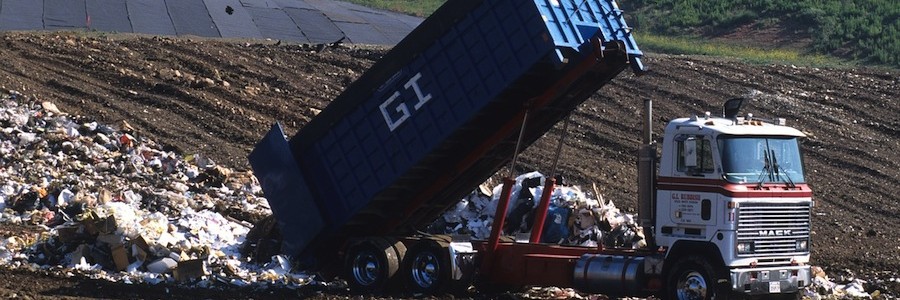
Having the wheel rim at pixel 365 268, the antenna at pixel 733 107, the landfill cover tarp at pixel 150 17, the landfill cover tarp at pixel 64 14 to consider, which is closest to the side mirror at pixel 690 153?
the antenna at pixel 733 107

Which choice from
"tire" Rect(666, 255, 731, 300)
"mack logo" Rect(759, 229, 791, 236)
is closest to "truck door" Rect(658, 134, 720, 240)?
"tire" Rect(666, 255, 731, 300)

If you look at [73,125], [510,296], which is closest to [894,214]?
[510,296]

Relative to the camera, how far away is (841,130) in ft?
108

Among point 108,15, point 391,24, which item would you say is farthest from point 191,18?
point 391,24

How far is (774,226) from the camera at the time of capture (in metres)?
15.5

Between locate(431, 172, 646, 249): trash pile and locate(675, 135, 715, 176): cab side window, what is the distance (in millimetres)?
4458

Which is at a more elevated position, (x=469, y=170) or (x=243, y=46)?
(x=243, y=46)

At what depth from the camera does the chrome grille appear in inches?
600

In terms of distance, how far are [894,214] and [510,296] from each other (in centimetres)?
1186

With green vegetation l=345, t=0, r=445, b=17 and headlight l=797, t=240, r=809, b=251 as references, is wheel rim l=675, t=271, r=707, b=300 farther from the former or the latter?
green vegetation l=345, t=0, r=445, b=17

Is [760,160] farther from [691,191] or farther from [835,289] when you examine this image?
[835,289]

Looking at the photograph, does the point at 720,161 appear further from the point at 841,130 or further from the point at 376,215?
the point at 841,130

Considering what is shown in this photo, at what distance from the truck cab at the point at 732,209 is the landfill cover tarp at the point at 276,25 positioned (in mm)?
23132

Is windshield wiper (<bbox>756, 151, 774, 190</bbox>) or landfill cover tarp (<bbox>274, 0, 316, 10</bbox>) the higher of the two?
landfill cover tarp (<bbox>274, 0, 316, 10</bbox>)
